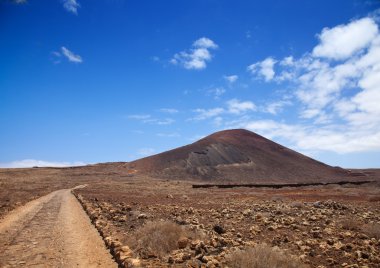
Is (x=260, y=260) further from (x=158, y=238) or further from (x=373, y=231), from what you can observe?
(x=373, y=231)

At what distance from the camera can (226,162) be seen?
9231 cm

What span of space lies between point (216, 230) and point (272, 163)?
8866cm

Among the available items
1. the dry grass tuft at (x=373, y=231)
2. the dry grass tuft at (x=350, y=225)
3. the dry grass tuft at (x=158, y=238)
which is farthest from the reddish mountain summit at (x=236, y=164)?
the dry grass tuft at (x=158, y=238)

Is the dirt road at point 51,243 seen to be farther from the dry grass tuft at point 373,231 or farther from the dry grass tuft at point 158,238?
the dry grass tuft at point 373,231

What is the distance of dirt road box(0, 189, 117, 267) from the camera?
920cm

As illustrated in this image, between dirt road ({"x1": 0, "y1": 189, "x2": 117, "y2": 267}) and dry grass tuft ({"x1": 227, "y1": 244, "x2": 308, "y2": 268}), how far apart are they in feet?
11.2

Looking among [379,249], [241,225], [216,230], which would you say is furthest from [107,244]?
[379,249]

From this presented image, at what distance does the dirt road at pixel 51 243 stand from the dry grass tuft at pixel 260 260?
341 centimetres

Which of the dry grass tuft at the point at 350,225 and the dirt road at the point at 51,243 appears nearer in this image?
the dirt road at the point at 51,243

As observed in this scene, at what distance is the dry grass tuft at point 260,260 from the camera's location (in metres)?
6.91

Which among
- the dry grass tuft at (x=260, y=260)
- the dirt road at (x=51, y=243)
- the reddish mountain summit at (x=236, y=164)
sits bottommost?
the dirt road at (x=51, y=243)

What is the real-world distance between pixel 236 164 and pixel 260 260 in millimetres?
85818

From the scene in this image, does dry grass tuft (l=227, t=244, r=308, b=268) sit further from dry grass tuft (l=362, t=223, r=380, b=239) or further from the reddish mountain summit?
the reddish mountain summit

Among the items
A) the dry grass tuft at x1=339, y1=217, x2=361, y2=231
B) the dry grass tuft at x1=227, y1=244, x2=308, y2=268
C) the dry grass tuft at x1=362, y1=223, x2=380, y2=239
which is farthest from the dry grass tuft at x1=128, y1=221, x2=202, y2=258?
the dry grass tuft at x1=339, y1=217, x2=361, y2=231
